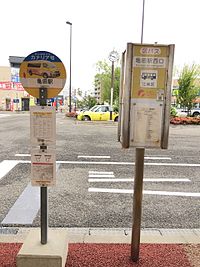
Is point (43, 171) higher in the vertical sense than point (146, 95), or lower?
lower

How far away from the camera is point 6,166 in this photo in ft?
23.4

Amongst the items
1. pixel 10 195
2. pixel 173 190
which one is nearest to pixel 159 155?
pixel 173 190

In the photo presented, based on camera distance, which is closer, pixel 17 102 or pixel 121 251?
pixel 121 251

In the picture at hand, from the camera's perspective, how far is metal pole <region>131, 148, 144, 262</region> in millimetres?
2770

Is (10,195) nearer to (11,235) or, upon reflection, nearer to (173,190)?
(11,235)

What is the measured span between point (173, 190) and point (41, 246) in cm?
351

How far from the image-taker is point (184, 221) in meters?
4.10

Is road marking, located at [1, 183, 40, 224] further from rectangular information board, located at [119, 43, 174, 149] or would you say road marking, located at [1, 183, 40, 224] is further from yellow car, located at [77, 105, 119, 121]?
yellow car, located at [77, 105, 119, 121]

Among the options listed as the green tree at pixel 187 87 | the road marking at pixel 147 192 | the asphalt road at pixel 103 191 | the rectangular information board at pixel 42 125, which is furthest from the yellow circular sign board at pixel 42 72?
the green tree at pixel 187 87

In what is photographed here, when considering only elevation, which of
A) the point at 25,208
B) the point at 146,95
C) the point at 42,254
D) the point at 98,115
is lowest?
the point at 25,208

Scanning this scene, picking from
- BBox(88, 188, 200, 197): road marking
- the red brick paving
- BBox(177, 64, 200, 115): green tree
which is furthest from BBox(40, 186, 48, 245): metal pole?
BBox(177, 64, 200, 115): green tree

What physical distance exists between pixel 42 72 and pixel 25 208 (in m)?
2.76

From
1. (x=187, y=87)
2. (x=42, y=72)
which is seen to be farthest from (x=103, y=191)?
(x=187, y=87)

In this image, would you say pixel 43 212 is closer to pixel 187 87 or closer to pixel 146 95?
pixel 146 95
